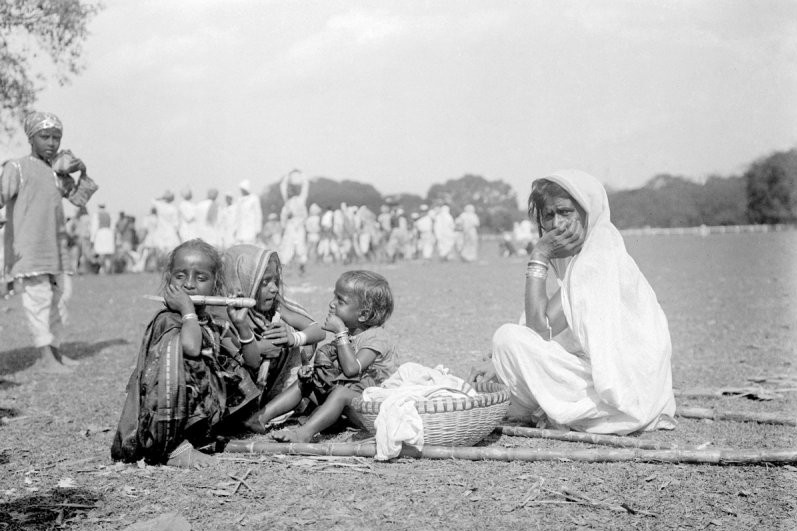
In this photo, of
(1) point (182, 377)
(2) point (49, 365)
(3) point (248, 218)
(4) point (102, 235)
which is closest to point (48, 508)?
(1) point (182, 377)

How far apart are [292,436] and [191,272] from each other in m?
1.02

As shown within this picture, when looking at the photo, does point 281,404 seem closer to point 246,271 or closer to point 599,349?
point 246,271

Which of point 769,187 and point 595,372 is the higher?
point 769,187

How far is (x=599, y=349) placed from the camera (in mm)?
4285

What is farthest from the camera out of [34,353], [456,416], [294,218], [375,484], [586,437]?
[294,218]

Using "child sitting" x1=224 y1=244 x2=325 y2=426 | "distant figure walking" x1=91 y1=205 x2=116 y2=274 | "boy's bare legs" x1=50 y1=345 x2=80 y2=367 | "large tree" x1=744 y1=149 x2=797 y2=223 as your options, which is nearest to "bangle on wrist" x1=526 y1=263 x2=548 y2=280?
"child sitting" x1=224 y1=244 x2=325 y2=426

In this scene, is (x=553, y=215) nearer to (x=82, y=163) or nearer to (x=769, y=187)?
(x=82, y=163)

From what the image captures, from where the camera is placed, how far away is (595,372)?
426 centimetres

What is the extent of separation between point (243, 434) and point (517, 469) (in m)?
1.66

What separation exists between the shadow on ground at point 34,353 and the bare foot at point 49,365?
0.98 ft

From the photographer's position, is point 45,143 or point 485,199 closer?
point 45,143

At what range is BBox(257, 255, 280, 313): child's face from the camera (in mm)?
4727

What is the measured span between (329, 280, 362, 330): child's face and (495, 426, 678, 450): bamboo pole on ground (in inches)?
40.8

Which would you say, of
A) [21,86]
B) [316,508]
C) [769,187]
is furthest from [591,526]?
[769,187]
